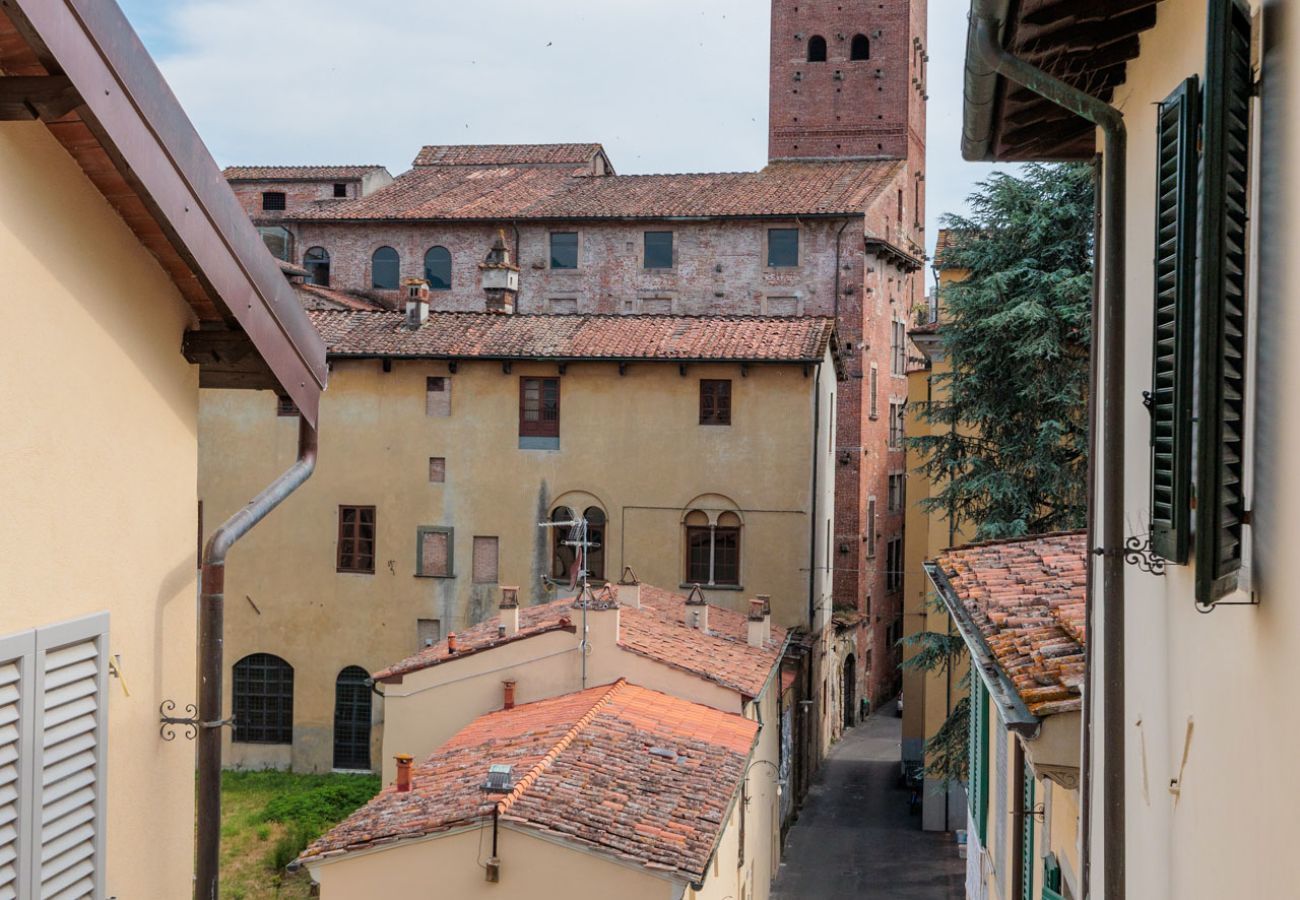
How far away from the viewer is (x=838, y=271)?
1547 inches

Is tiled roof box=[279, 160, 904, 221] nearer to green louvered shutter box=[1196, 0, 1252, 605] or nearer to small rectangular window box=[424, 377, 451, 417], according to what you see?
small rectangular window box=[424, 377, 451, 417]

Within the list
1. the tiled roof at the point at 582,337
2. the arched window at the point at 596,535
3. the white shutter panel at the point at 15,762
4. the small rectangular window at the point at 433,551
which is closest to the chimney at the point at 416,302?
the tiled roof at the point at 582,337

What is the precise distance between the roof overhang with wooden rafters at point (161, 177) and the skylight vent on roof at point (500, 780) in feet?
29.5

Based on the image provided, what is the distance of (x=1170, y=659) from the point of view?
4.36 meters

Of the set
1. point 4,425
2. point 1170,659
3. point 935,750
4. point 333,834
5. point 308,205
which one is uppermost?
point 308,205

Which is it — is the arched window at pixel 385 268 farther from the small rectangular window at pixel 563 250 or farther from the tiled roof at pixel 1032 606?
the tiled roof at pixel 1032 606

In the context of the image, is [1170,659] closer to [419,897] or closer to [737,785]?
[419,897]

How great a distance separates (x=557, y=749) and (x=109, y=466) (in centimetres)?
1176

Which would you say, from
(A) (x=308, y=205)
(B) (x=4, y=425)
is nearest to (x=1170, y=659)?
(B) (x=4, y=425)

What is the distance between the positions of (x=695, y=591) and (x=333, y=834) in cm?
1109

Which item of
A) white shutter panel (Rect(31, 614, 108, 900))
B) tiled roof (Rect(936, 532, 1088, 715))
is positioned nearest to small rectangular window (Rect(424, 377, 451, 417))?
tiled roof (Rect(936, 532, 1088, 715))

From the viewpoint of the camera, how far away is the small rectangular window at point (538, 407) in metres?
31.0

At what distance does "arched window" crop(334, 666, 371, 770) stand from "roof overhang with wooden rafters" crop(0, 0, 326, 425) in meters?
26.2

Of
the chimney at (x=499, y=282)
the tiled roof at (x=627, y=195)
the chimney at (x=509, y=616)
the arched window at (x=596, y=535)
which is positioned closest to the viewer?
the chimney at (x=509, y=616)
